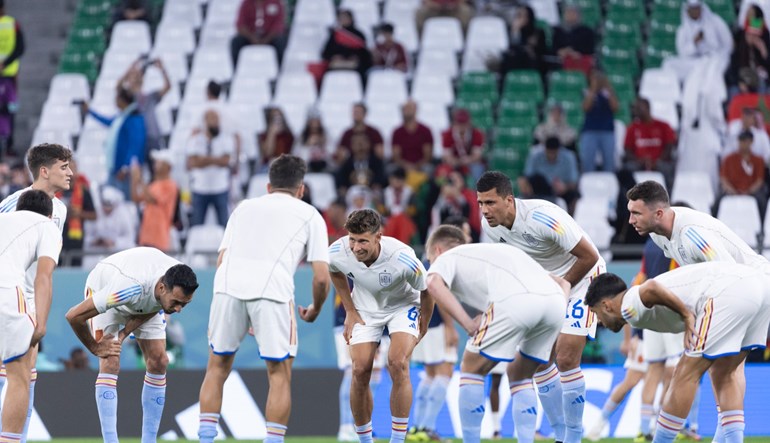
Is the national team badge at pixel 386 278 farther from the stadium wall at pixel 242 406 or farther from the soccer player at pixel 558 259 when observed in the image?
the stadium wall at pixel 242 406

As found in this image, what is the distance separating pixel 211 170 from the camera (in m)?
18.5

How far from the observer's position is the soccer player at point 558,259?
10.5m

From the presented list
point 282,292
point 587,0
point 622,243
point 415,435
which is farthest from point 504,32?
point 282,292

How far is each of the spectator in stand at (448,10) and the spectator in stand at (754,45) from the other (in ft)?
15.3

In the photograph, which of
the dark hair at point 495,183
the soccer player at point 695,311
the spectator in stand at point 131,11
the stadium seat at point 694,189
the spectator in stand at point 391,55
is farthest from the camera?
the spectator in stand at point 131,11

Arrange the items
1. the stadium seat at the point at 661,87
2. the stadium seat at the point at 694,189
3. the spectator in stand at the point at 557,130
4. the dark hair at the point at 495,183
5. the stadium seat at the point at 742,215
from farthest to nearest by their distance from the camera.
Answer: the stadium seat at the point at 661,87
the spectator in stand at the point at 557,130
the stadium seat at the point at 694,189
the stadium seat at the point at 742,215
the dark hair at the point at 495,183

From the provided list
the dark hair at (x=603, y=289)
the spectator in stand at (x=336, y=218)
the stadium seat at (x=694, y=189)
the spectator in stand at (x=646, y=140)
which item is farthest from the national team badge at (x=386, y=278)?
the spectator in stand at (x=646, y=140)

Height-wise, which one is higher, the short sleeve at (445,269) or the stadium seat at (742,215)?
the short sleeve at (445,269)

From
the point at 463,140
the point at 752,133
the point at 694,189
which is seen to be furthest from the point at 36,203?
the point at 752,133

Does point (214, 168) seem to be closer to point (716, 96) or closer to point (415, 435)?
point (415, 435)

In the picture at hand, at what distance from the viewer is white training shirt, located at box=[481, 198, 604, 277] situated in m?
10.5

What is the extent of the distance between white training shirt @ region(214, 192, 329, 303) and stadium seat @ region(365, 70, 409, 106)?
1099 centimetres

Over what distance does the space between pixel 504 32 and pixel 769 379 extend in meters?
8.92

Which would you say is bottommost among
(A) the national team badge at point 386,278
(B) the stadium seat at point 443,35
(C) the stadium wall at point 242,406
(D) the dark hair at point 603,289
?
(C) the stadium wall at point 242,406
